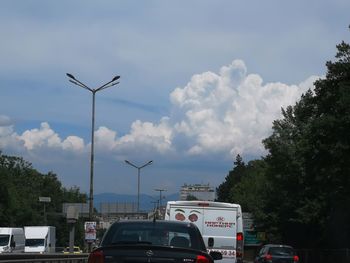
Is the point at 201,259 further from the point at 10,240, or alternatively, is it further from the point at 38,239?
the point at 38,239

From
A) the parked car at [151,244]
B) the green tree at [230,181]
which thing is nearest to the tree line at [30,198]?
the green tree at [230,181]

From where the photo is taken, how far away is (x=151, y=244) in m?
9.44

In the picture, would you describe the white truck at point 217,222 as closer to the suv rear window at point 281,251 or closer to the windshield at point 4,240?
the suv rear window at point 281,251

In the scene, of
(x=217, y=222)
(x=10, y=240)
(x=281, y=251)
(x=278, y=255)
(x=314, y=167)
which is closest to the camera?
(x=217, y=222)

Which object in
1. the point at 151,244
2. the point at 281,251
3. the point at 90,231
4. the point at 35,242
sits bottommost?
the point at 35,242

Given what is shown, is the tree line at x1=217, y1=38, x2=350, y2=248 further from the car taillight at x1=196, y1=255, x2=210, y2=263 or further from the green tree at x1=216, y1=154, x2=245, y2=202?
the green tree at x1=216, y1=154, x2=245, y2=202

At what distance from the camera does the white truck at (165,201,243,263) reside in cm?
1944

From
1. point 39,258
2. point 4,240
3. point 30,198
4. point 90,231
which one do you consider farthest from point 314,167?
point 30,198

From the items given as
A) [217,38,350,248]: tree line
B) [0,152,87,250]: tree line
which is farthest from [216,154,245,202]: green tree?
[217,38,350,248]: tree line

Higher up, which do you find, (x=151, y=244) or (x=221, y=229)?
(x=221, y=229)

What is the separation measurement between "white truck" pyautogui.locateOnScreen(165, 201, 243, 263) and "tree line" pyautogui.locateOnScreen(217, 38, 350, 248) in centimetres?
1725

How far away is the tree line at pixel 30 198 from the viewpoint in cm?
10100

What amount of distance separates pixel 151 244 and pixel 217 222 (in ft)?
34.7

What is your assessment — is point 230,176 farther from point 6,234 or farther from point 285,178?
point 6,234
